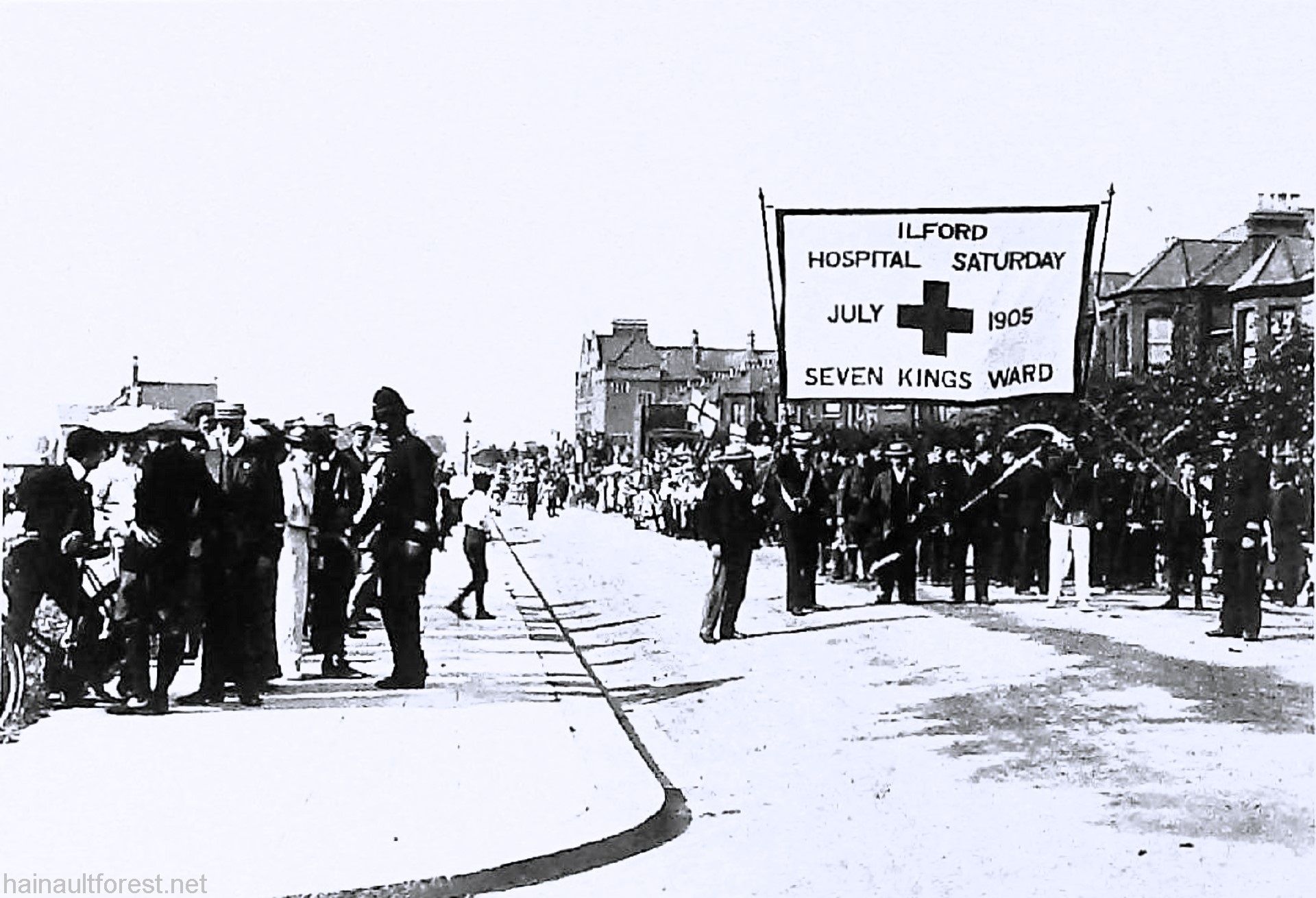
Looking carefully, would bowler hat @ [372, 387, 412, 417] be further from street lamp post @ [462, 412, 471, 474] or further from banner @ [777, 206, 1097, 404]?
banner @ [777, 206, 1097, 404]

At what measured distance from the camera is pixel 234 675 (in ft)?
29.7

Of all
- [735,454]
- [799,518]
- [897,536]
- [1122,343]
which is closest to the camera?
[1122,343]

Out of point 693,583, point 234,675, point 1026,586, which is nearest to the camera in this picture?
point 234,675

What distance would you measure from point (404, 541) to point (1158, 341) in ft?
13.8

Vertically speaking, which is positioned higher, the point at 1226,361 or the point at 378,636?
the point at 1226,361

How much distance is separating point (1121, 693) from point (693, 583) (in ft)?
17.1

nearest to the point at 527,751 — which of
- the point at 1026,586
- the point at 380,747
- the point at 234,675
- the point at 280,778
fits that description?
the point at 380,747

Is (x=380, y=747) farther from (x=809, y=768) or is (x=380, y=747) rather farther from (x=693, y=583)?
(x=693, y=583)

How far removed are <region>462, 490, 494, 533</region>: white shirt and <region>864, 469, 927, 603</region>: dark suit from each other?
8.91ft

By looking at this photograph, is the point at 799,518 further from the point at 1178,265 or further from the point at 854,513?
the point at 1178,265

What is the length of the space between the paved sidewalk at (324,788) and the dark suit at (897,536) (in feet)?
9.18

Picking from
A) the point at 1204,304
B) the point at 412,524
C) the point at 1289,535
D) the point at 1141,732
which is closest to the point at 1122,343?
the point at 1204,304

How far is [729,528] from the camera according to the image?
10.9 meters

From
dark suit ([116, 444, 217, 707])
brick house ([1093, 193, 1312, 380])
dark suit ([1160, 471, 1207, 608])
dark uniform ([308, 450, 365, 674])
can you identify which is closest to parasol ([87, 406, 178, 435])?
dark suit ([116, 444, 217, 707])
